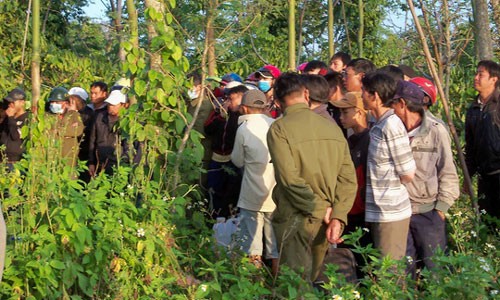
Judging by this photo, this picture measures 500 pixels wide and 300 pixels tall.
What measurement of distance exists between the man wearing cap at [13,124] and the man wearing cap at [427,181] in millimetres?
5001

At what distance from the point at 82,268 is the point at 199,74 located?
296 centimetres

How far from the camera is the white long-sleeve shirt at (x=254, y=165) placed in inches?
251

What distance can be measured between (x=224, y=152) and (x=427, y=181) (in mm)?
2831

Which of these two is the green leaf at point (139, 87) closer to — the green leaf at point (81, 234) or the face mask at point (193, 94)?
the face mask at point (193, 94)

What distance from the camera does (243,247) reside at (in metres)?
6.43

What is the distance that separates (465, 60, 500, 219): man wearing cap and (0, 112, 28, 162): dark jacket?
4794mm

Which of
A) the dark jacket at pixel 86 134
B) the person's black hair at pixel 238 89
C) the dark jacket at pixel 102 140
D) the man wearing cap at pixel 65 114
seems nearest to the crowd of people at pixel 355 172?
the person's black hair at pixel 238 89

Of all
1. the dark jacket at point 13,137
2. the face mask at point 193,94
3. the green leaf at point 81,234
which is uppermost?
the face mask at point 193,94

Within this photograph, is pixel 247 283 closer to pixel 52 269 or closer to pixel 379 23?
pixel 52 269

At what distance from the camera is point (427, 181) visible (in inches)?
210

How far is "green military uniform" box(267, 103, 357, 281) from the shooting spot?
4945 mm

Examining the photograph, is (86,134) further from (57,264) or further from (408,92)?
(408,92)

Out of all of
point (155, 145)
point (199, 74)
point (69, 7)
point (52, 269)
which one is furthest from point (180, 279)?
point (69, 7)

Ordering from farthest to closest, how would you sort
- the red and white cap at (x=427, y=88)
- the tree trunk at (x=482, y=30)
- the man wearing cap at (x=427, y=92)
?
the tree trunk at (x=482, y=30), the red and white cap at (x=427, y=88), the man wearing cap at (x=427, y=92)
